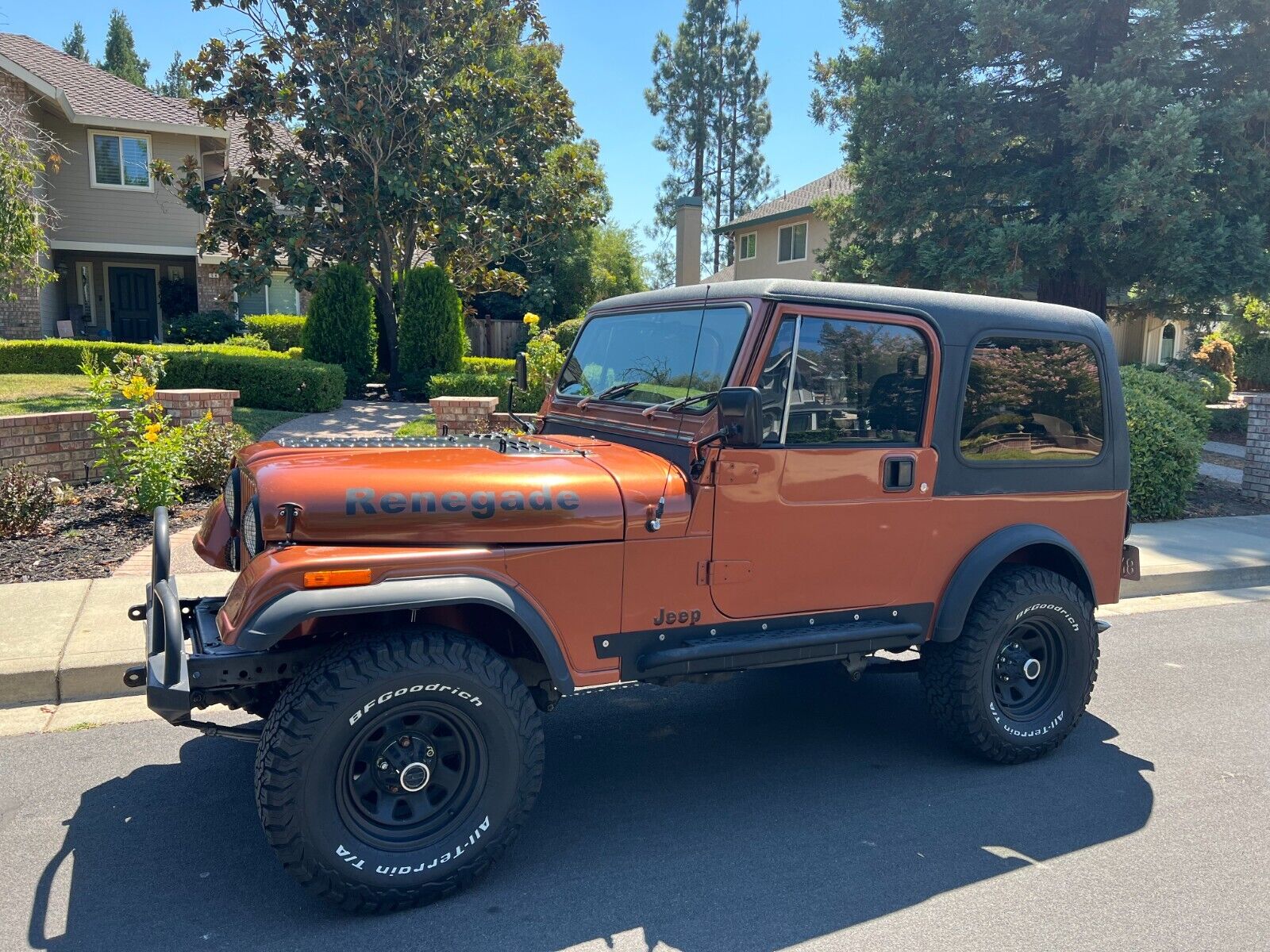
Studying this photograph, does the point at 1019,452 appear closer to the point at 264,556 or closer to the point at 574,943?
the point at 574,943

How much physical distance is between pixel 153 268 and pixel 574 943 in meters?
26.9

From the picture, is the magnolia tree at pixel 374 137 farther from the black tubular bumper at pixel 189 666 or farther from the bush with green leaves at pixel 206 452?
the black tubular bumper at pixel 189 666

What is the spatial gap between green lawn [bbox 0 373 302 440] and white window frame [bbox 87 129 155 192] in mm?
9067

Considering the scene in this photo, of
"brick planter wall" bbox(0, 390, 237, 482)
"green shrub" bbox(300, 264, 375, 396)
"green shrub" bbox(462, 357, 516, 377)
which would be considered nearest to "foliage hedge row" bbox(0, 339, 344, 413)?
"green shrub" bbox(300, 264, 375, 396)

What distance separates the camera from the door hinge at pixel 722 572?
11.8ft

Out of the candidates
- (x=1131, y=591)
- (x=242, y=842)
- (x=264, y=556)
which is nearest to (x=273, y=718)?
(x=264, y=556)

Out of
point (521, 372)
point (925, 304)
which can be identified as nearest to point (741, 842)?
point (925, 304)

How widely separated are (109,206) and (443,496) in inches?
963

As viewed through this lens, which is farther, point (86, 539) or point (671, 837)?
point (86, 539)

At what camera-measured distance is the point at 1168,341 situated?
107ft

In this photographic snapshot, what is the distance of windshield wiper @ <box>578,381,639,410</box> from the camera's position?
13.9 ft

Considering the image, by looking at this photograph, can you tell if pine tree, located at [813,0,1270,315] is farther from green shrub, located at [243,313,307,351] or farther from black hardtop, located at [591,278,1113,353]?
green shrub, located at [243,313,307,351]

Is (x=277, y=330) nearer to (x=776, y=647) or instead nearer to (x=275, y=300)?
(x=275, y=300)

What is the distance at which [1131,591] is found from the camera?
7727mm
